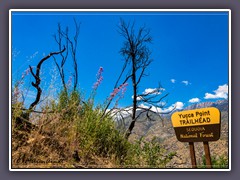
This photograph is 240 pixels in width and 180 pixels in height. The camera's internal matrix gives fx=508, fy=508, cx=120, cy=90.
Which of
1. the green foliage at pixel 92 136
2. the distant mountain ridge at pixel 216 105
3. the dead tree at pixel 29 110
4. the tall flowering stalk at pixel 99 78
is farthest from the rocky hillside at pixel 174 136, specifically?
the dead tree at pixel 29 110

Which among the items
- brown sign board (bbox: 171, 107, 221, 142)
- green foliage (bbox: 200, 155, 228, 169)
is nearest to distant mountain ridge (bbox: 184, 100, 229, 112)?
brown sign board (bbox: 171, 107, 221, 142)

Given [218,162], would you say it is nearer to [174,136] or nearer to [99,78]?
[174,136]

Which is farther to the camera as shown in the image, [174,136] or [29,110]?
[29,110]

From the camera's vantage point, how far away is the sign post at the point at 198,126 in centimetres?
533

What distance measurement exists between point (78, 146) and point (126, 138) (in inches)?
29.1

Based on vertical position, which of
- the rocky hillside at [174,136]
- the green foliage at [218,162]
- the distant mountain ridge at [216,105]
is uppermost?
the distant mountain ridge at [216,105]

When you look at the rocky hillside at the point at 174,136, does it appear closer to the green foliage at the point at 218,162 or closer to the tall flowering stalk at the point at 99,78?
the green foliage at the point at 218,162

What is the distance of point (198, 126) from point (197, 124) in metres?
0.02

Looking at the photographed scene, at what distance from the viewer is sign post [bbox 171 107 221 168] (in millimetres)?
5332

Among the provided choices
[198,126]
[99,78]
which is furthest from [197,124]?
[99,78]

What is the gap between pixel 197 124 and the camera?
548cm

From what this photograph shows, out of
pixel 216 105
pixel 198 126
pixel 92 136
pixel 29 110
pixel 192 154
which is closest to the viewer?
pixel 198 126

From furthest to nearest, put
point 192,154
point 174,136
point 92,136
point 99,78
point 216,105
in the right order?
point 92,136 → point 99,78 → point 174,136 → point 192,154 → point 216,105
